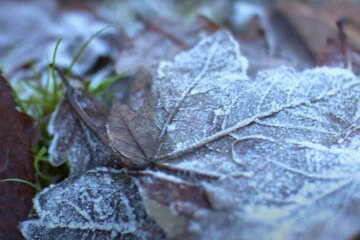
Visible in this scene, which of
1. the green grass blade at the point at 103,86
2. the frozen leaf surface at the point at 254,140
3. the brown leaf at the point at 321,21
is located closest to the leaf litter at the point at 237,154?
the frozen leaf surface at the point at 254,140

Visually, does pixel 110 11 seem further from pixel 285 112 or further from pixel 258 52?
pixel 285 112

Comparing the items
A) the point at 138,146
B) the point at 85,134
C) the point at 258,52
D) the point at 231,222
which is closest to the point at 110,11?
the point at 258,52

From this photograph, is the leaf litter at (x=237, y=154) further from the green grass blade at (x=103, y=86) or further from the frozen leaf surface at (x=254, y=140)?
the green grass blade at (x=103, y=86)

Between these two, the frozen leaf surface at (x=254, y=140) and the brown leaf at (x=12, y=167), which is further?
the brown leaf at (x=12, y=167)

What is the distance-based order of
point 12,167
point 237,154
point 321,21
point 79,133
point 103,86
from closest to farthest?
point 237,154, point 12,167, point 79,133, point 103,86, point 321,21

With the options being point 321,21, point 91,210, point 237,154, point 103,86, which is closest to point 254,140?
point 237,154

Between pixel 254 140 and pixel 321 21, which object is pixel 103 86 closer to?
pixel 254 140

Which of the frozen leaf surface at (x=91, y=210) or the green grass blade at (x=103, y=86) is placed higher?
the green grass blade at (x=103, y=86)
